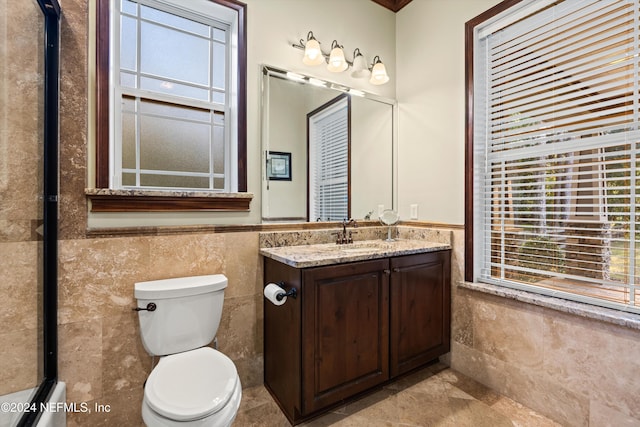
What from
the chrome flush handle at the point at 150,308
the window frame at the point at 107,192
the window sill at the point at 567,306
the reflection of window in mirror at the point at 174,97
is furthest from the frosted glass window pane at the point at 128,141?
the window sill at the point at 567,306

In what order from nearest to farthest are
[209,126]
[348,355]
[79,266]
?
[79,266] → [348,355] → [209,126]

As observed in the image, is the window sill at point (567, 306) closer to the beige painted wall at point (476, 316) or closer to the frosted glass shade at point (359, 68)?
the beige painted wall at point (476, 316)

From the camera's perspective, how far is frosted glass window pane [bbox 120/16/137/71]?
1632 mm

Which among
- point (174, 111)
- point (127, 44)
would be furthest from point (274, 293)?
point (127, 44)

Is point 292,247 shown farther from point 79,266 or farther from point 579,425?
point 579,425

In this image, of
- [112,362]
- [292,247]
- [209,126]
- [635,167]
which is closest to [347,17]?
[209,126]

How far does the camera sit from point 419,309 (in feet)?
6.26

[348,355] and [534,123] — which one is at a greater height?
[534,123]

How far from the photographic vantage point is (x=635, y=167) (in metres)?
1.37

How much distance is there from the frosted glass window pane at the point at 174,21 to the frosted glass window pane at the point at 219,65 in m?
0.10

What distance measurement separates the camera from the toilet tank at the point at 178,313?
4.64 ft

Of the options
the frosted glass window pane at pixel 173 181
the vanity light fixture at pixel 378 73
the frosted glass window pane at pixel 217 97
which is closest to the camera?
the frosted glass window pane at pixel 173 181

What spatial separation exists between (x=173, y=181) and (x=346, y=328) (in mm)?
1343

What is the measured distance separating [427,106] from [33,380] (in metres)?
2.82
